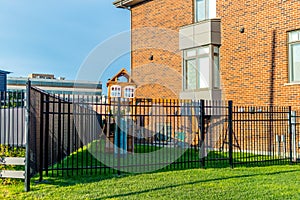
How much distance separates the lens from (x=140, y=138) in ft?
43.9

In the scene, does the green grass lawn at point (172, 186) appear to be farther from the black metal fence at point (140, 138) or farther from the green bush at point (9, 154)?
the black metal fence at point (140, 138)

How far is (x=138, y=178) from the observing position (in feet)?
26.8

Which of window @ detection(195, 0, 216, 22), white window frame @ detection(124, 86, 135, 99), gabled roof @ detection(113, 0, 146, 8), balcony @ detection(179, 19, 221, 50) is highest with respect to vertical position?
gabled roof @ detection(113, 0, 146, 8)

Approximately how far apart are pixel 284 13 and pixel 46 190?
10216mm

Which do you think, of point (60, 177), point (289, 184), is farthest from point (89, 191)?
point (289, 184)

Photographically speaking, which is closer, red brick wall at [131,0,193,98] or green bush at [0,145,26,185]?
green bush at [0,145,26,185]

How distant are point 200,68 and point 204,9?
274cm

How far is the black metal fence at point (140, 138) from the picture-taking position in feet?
27.8

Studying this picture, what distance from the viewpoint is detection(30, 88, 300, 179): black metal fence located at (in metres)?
8.47

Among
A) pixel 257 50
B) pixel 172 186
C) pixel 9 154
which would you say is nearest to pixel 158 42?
pixel 257 50

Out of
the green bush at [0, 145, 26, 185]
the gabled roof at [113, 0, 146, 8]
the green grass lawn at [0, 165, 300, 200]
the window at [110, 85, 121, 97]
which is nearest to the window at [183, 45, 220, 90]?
the window at [110, 85, 121, 97]

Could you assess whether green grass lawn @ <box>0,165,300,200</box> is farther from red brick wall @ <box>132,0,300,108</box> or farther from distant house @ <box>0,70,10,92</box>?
distant house @ <box>0,70,10,92</box>

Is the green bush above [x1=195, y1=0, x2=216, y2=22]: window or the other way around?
the other way around

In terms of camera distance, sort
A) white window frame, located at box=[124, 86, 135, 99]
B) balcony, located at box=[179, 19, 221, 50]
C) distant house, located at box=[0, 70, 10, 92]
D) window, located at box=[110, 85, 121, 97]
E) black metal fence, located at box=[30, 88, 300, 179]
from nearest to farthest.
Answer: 1. black metal fence, located at box=[30, 88, 300, 179]
2. balcony, located at box=[179, 19, 221, 50]
3. window, located at box=[110, 85, 121, 97]
4. white window frame, located at box=[124, 86, 135, 99]
5. distant house, located at box=[0, 70, 10, 92]
